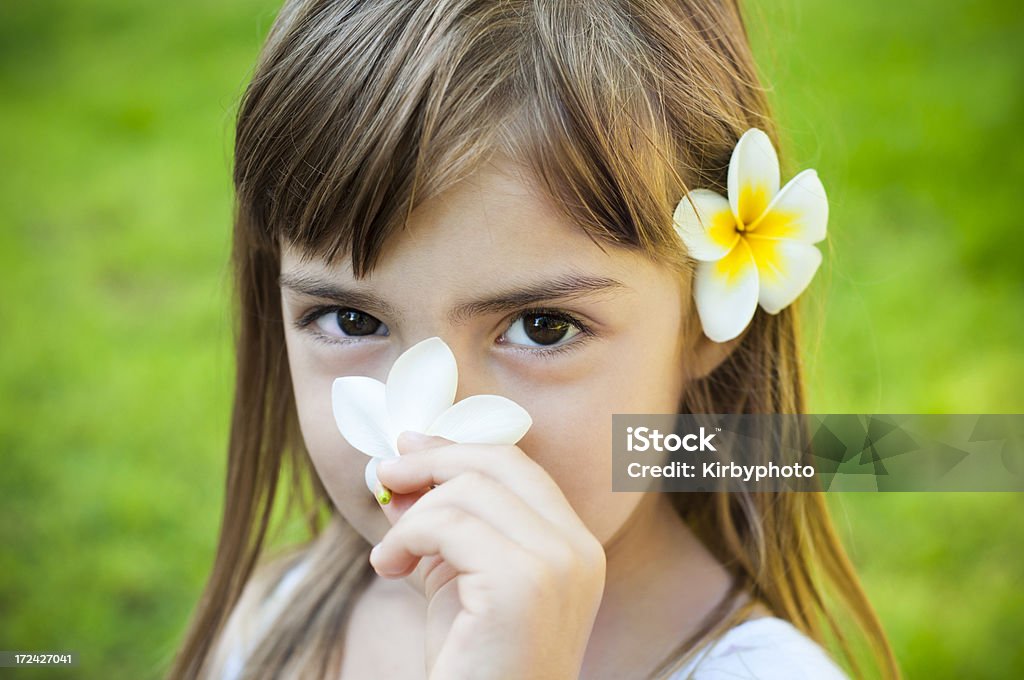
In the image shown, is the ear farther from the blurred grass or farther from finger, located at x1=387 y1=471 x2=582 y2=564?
finger, located at x1=387 y1=471 x2=582 y2=564

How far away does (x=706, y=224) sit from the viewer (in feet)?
3.86

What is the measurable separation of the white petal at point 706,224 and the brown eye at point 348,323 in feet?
1.11

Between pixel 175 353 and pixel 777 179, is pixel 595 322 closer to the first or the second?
pixel 777 179

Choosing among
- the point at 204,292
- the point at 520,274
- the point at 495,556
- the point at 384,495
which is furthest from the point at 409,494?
the point at 204,292

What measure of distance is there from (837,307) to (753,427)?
63.9 inches

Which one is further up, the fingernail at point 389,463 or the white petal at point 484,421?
the white petal at point 484,421

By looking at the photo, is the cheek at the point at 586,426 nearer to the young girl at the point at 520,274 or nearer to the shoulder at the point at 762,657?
the young girl at the point at 520,274

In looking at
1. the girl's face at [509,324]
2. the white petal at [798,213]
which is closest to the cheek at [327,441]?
the girl's face at [509,324]

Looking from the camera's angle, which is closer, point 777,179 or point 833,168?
A: point 777,179

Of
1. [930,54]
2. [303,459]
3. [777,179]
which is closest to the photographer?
[777,179]

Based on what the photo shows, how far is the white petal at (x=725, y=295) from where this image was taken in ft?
3.90

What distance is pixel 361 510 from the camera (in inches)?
46.9

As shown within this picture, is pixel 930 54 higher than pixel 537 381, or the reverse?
pixel 930 54

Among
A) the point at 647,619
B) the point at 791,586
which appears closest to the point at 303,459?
the point at 647,619
